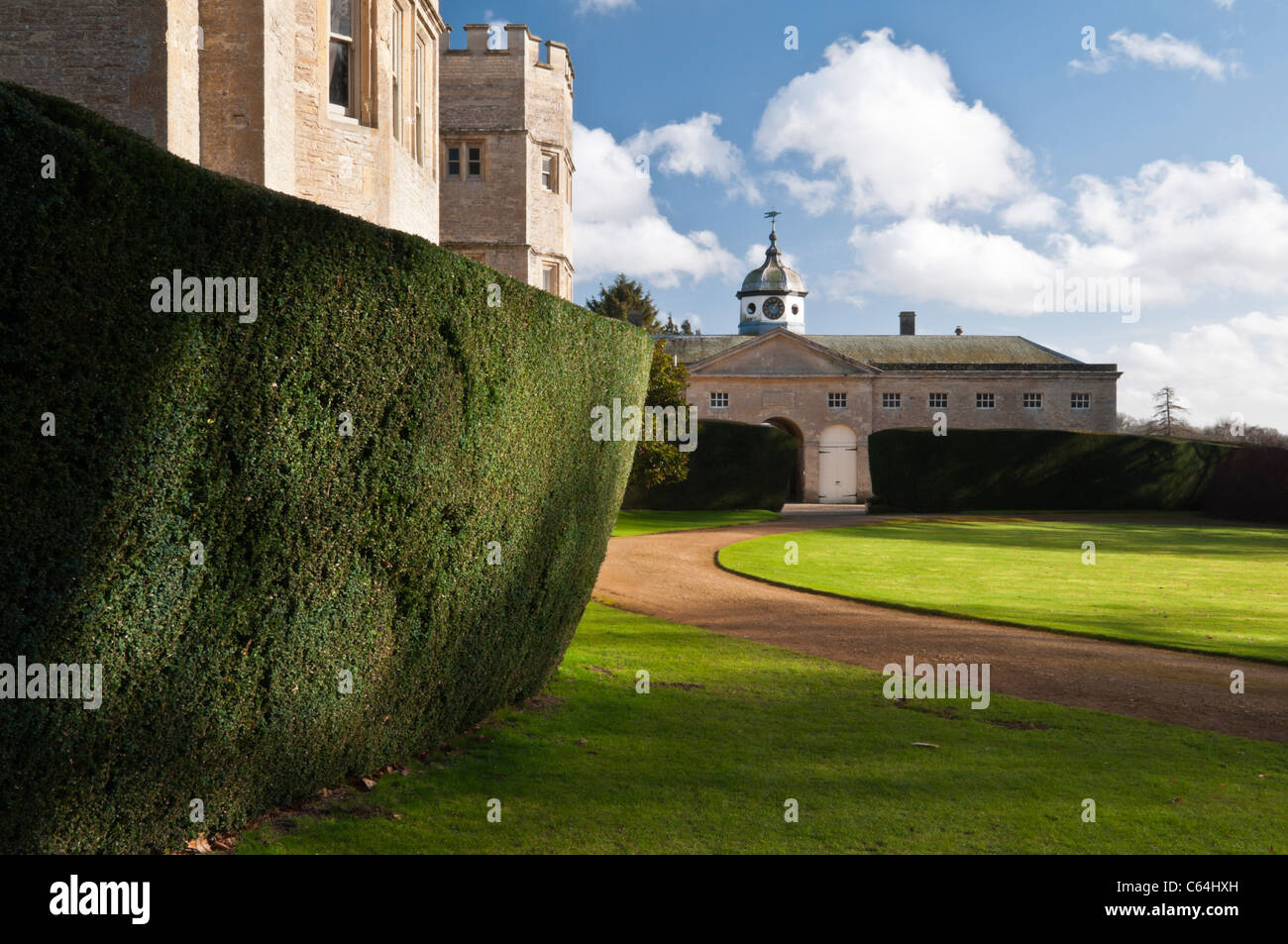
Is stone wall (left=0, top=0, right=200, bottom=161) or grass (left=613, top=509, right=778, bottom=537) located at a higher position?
stone wall (left=0, top=0, right=200, bottom=161)

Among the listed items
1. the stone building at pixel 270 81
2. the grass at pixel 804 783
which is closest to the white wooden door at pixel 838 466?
the stone building at pixel 270 81

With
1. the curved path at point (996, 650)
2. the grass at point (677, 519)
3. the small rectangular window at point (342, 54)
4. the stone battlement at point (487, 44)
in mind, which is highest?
the stone battlement at point (487, 44)

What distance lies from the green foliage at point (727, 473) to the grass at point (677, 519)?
659mm

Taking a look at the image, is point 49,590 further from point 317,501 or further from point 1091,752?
point 1091,752

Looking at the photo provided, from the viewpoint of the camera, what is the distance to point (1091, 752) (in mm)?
6133

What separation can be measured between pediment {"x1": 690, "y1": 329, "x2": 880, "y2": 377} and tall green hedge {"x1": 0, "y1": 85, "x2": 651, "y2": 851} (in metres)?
Result: 44.4

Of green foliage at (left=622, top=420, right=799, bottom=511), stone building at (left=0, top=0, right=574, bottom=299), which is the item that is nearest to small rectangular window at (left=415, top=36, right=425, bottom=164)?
stone building at (left=0, top=0, right=574, bottom=299)

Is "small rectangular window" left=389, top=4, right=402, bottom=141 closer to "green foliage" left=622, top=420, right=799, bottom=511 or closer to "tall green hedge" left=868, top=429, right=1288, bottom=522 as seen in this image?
"green foliage" left=622, top=420, right=799, bottom=511

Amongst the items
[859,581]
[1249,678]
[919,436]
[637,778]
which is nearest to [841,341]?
[919,436]

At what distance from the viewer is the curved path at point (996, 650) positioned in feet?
25.6

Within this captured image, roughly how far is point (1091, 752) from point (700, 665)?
3619mm

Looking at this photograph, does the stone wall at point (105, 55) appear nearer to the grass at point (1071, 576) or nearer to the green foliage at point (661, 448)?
the grass at point (1071, 576)

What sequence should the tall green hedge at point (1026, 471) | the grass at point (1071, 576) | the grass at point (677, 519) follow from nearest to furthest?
1. the grass at point (1071, 576)
2. the grass at point (677, 519)
3. the tall green hedge at point (1026, 471)

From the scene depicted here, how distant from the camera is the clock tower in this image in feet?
235
